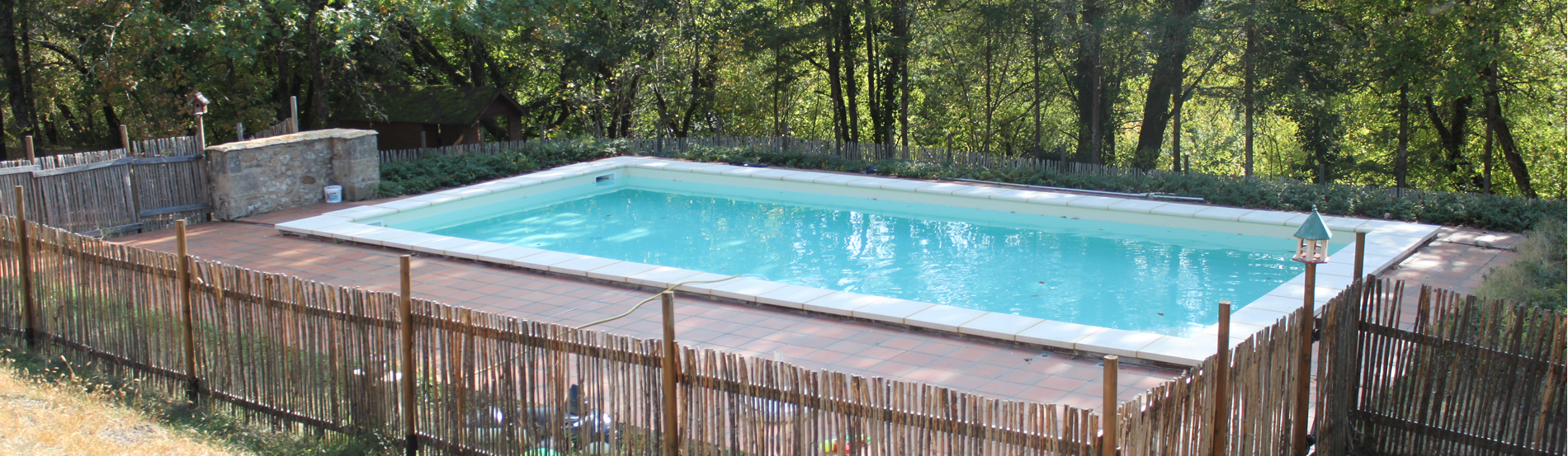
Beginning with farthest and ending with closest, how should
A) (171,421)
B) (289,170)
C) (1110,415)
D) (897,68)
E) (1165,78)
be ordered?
(897,68) → (1165,78) → (289,170) → (171,421) → (1110,415)

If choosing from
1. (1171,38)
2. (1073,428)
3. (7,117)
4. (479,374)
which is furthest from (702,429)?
(7,117)

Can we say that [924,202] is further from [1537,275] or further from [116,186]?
[116,186]

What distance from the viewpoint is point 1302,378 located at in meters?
4.86

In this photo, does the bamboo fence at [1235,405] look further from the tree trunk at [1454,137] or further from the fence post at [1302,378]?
the tree trunk at [1454,137]

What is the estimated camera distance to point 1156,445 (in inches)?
151

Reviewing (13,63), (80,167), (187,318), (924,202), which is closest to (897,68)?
(924,202)

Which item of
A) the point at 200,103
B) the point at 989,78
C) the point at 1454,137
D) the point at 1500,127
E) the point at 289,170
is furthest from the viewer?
the point at 989,78

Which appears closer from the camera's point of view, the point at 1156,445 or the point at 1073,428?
the point at 1073,428

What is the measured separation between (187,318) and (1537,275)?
8.51m

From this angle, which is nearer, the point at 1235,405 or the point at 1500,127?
the point at 1235,405

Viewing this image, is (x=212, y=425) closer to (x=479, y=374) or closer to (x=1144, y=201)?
(x=479, y=374)

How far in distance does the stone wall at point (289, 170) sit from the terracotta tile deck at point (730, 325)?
1.17 metres

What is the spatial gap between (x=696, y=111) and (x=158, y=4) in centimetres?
1069

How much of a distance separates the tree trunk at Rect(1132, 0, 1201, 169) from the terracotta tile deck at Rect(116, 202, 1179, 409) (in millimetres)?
8862
